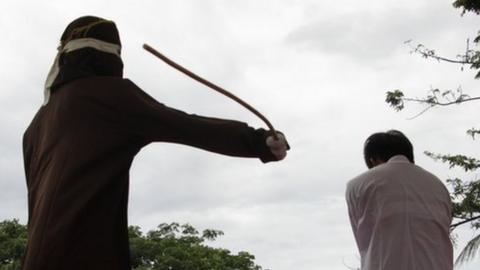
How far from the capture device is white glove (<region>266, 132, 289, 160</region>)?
1774mm

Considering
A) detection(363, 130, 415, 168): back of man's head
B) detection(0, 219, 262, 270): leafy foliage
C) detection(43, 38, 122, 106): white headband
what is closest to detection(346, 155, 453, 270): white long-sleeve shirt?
detection(363, 130, 415, 168): back of man's head

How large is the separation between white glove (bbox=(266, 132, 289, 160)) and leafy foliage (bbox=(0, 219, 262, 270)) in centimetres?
1153

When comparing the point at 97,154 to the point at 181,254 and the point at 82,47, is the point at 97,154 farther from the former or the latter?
the point at 181,254

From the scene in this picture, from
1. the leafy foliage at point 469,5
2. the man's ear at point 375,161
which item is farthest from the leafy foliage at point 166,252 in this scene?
the man's ear at point 375,161

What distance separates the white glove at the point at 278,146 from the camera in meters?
1.77

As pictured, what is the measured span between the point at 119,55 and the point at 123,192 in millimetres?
432

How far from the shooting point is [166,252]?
14.0 metres

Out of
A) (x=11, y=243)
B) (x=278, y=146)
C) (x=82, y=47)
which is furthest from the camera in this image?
(x=11, y=243)

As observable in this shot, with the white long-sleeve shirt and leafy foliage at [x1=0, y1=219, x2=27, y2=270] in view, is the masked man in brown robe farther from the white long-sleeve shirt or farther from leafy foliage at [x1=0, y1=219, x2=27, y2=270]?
leafy foliage at [x1=0, y1=219, x2=27, y2=270]

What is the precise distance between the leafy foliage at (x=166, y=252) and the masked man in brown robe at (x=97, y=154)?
1137cm

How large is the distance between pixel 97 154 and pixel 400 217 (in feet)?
4.56

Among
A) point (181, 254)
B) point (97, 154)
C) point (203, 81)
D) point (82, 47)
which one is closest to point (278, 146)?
point (203, 81)

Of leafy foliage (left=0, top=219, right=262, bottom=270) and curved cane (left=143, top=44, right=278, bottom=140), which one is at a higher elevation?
leafy foliage (left=0, top=219, right=262, bottom=270)

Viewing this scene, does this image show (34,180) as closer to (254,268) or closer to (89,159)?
(89,159)
